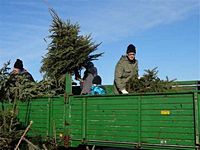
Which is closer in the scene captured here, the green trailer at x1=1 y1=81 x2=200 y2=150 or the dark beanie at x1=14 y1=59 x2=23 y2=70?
the green trailer at x1=1 y1=81 x2=200 y2=150

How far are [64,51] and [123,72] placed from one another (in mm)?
2032

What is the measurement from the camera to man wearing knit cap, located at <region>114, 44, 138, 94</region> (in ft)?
26.0

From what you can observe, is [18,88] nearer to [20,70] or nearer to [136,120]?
[20,70]

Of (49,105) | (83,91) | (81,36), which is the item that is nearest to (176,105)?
(49,105)

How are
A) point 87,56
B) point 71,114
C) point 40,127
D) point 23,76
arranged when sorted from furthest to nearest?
point 87,56 → point 23,76 → point 40,127 → point 71,114

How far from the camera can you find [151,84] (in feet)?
23.8

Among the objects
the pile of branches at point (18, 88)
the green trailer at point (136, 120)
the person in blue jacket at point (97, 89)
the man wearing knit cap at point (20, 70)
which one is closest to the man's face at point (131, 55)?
the person in blue jacket at point (97, 89)

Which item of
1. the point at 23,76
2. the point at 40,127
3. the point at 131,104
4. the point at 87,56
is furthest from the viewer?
the point at 87,56

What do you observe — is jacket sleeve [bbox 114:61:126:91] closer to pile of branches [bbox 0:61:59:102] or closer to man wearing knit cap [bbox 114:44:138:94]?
man wearing knit cap [bbox 114:44:138:94]

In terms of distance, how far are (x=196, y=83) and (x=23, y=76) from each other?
404cm

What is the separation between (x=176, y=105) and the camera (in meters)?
6.08

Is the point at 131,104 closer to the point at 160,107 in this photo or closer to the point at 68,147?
the point at 160,107

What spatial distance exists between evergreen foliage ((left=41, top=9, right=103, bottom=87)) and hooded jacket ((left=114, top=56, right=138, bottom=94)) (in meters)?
1.64

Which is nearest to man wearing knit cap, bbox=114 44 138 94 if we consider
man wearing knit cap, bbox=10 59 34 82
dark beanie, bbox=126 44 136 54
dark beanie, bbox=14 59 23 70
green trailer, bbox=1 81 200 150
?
dark beanie, bbox=126 44 136 54
